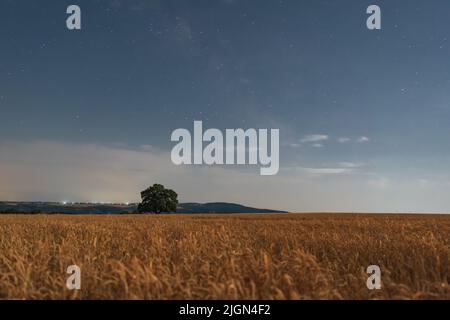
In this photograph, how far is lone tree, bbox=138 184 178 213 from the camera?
81875 millimetres

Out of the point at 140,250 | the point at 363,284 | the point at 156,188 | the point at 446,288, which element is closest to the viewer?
the point at 446,288

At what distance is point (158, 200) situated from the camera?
82.2m

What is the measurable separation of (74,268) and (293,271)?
3.49 m

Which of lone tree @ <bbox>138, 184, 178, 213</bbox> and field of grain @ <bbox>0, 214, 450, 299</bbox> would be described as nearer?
field of grain @ <bbox>0, 214, 450, 299</bbox>

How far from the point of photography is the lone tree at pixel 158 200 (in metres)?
81.9

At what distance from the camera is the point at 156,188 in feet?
280

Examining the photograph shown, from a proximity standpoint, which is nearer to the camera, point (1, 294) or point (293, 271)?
point (1, 294)

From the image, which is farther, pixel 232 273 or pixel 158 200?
pixel 158 200

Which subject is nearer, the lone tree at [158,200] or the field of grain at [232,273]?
the field of grain at [232,273]

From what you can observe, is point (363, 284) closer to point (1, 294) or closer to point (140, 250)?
point (140, 250)
